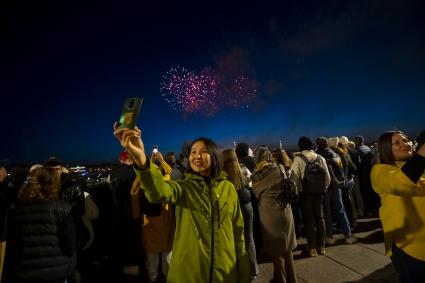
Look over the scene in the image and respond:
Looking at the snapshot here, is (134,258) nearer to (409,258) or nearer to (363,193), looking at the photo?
(409,258)

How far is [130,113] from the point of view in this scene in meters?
1.76

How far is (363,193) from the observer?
8.17 meters

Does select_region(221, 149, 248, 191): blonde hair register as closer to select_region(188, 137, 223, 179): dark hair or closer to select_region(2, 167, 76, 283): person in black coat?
select_region(188, 137, 223, 179): dark hair

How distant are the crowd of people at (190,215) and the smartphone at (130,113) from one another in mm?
70

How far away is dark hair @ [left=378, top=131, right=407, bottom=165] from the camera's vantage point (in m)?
2.74

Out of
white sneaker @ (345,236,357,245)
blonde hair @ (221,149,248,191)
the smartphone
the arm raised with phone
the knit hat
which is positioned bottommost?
white sneaker @ (345,236,357,245)

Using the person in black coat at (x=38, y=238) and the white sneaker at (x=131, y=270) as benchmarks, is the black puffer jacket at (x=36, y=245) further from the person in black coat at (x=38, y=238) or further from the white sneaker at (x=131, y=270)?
the white sneaker at (x=131, y=270)

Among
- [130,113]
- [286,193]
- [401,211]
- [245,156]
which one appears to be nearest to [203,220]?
[130,113]

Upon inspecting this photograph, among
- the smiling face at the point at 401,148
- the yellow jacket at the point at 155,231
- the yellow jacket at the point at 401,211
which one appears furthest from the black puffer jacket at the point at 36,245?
the smiling face at the point at 401,148

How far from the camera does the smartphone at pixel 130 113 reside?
1744mm

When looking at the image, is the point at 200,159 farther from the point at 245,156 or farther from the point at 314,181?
the point at 314,181

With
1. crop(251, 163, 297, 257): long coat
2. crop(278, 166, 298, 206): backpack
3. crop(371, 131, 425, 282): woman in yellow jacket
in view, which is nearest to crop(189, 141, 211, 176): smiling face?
crop(371, 131, 425, 282): woman in yellow jacket

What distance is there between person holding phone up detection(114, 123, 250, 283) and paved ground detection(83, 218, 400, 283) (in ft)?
8.58

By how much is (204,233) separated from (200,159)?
26.3 inches
